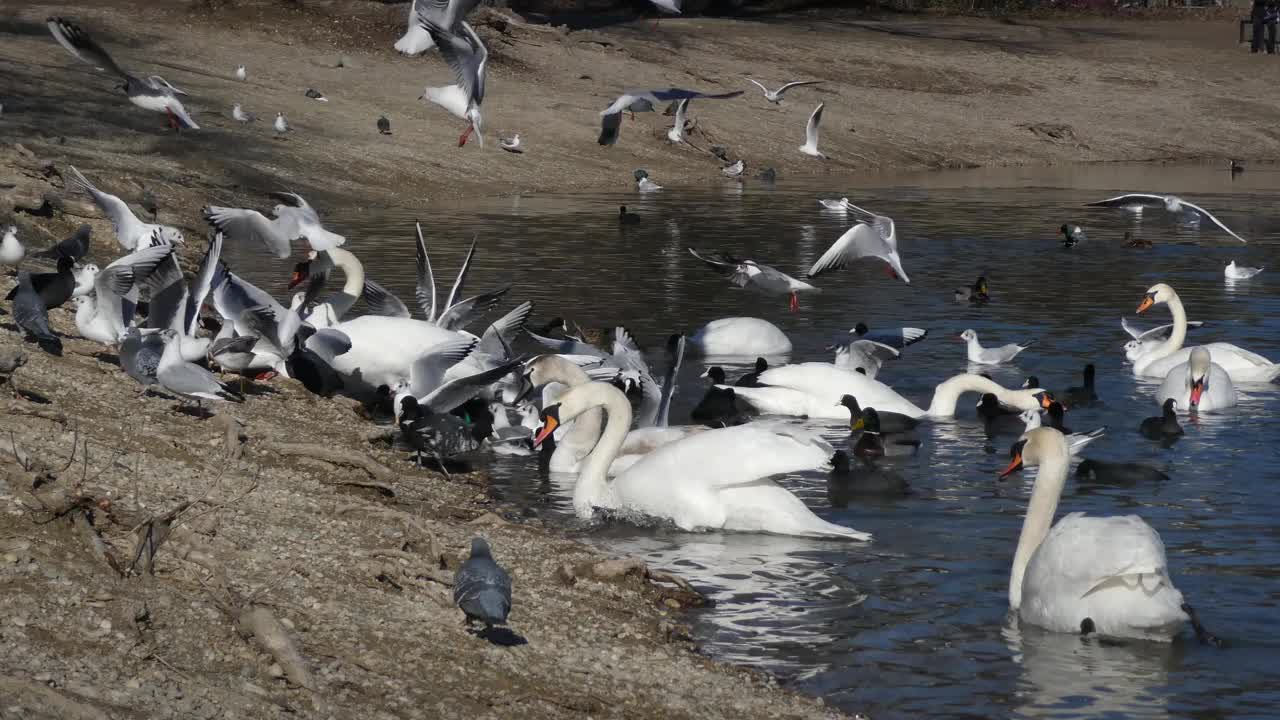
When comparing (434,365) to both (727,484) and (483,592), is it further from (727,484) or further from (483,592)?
(483,592)

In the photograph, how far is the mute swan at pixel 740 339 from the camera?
52.3 ft

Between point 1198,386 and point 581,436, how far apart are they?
4942mm

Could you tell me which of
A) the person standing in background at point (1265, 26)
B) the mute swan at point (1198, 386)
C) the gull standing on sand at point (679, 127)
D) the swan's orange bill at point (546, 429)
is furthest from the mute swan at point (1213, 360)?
the person standing in background at point (1265, 26)

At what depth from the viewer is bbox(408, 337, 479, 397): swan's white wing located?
40.9 feet

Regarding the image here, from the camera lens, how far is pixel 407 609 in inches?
281

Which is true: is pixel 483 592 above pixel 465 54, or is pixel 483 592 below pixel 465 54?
below

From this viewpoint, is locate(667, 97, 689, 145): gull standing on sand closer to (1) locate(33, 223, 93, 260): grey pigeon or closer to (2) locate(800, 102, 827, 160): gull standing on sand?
(2) locate(800, 102, 827, 160): gull standing on sand

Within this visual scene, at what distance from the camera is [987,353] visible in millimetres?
15328

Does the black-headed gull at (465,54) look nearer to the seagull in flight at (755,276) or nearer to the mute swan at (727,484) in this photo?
the seagull in flight at (755,276)

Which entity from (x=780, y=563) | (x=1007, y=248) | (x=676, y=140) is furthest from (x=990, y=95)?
(x=780, y=563)

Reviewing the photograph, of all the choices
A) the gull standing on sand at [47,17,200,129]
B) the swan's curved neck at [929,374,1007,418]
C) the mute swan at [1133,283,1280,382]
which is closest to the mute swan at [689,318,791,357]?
the swan's curved neck at [929,374,1007,418]

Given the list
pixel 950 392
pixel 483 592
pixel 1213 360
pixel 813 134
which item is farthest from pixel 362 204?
pixel 483 592

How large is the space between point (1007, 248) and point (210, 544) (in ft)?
59.3

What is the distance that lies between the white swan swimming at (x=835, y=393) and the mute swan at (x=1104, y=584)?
537 cm
